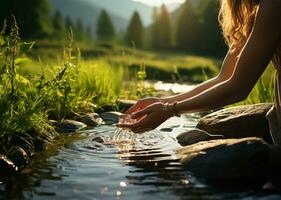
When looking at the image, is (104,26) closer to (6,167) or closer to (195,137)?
(195,137)

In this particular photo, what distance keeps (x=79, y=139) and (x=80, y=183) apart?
76.9 inches

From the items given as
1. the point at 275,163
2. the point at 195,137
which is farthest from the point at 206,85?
the point at 195,137

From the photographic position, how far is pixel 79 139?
6.11m

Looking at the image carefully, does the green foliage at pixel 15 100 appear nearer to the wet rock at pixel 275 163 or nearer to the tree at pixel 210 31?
the wet rock at pixel 275 163

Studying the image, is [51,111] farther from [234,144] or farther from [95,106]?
[234,144]

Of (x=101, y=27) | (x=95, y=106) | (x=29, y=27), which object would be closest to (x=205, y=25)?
(x=29, y=27)

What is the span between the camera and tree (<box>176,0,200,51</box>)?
78312 mm

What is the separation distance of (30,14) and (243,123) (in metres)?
55.3

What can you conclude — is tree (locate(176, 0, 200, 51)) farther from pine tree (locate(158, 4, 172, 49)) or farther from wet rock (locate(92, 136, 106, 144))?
wet rock (locate(92, 136, 106, 144))

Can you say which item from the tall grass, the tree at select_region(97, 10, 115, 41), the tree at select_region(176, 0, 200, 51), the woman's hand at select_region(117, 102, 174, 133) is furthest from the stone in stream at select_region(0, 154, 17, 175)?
the tree at select_region(97, 10, 115, 41)

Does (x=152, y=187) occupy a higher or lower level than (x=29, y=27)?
lower

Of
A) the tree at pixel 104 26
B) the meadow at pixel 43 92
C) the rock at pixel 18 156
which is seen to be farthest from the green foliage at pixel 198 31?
the rock at pixel 18 156

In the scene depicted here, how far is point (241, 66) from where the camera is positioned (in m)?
3.55

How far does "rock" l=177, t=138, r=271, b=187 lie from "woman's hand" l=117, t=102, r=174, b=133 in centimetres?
80
